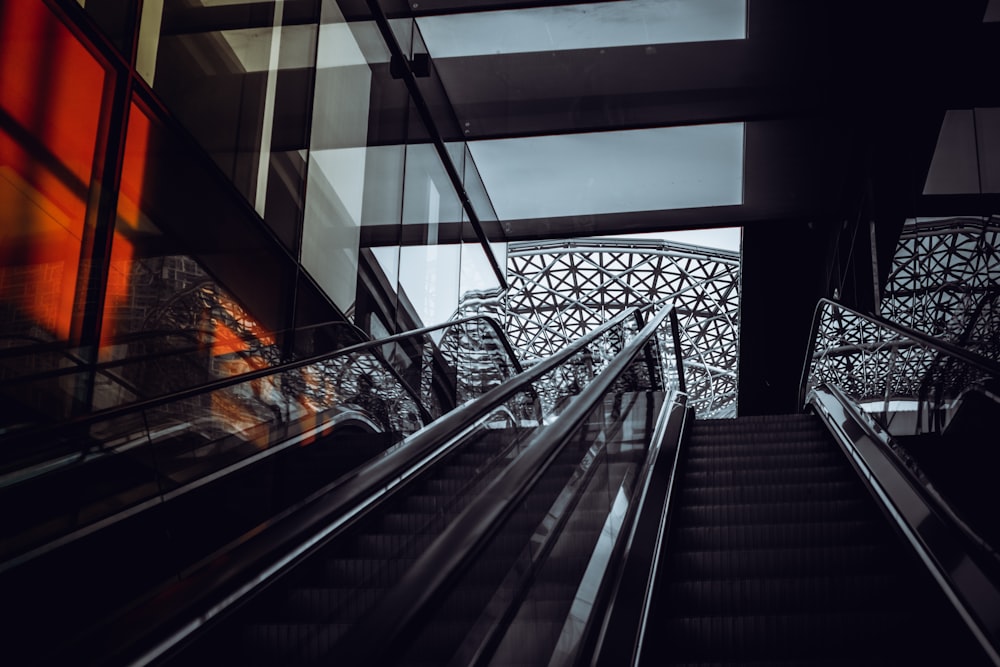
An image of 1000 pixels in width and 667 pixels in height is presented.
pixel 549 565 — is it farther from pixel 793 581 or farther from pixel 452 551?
pixel 793 581

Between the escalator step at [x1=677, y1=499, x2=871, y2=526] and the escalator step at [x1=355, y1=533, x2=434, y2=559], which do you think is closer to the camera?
the escalator step at [x1=355, y1=533, x2=434, y2=559]

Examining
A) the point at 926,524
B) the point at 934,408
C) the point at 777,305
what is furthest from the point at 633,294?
the point at 926,524

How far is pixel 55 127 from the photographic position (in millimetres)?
4441

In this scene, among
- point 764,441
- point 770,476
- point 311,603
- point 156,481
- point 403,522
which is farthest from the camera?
point 764,441

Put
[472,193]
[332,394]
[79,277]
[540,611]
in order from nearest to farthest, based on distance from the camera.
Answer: [540,611]
[79,277]
[332,394]
[472,193]

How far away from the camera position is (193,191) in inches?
205

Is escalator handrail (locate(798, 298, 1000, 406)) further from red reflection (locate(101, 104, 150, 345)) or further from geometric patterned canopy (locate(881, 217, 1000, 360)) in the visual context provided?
red reflection (locate(101, 104, 150, 345))

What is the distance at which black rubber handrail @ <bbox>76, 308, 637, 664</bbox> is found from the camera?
2.41 m

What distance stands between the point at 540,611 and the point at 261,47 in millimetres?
4890

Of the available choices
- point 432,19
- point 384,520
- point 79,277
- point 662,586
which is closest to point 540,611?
point 662,586

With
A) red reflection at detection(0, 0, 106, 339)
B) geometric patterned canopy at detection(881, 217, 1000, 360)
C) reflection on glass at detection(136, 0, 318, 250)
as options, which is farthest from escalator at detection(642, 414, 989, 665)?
reflection on glass at detection(136, 0, 318, 250)

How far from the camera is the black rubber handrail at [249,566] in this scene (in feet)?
7.90

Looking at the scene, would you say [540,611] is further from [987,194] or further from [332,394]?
[987,194]

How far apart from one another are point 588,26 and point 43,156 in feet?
20.9
